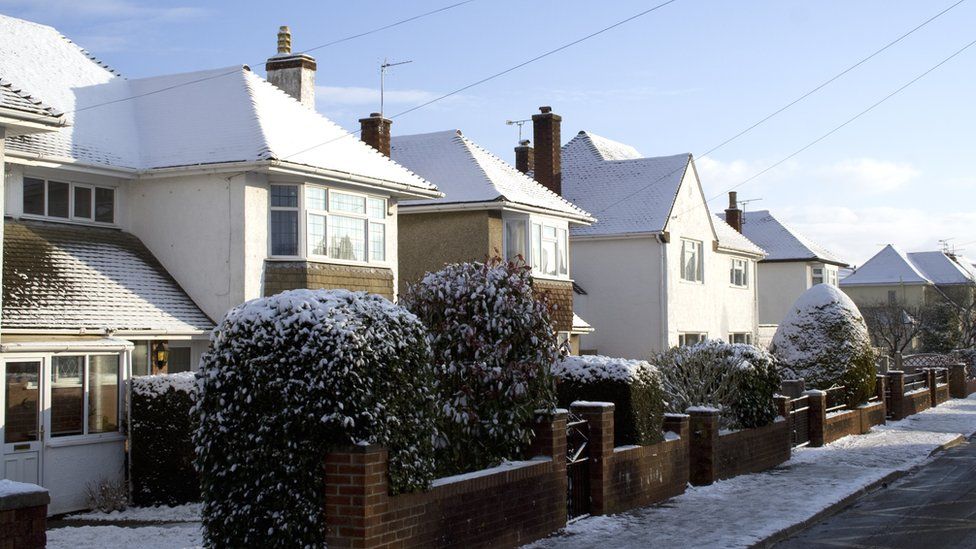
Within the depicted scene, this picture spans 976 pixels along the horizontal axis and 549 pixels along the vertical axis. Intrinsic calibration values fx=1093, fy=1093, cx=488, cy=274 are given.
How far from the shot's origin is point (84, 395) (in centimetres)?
1580

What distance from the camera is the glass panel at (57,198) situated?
61.8 feet

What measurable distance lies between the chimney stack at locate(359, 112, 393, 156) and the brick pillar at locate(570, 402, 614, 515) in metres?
16.0

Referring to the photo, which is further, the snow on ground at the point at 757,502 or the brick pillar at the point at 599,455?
the brick pillar at the point at 599,455

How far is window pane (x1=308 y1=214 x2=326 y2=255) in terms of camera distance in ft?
66.8

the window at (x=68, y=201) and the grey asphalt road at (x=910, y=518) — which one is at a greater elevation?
the window at (x=68, y=201)

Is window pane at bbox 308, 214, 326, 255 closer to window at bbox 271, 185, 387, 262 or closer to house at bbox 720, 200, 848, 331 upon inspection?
window at bbox 271, 185, 387, 262

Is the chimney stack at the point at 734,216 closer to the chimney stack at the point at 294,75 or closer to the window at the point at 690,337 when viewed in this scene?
the window at the point at 690,337

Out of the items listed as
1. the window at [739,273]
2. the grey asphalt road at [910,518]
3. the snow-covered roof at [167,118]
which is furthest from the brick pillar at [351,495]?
the window at [739,273]

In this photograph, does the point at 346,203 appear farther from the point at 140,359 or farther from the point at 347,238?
the point at 140,359

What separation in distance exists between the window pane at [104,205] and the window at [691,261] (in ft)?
67.9

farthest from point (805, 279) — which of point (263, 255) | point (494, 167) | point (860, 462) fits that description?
point (263, 255)

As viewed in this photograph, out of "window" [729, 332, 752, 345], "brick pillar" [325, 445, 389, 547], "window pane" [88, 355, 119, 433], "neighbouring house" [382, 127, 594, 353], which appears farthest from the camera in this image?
"window" [729, 332, 752, 345]

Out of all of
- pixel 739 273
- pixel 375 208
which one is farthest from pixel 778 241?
pixel 375 208

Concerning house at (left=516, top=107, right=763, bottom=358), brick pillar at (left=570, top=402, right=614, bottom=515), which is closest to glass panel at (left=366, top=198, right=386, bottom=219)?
brick pillar at (left=570, top=402, right=614, bottom=515)
